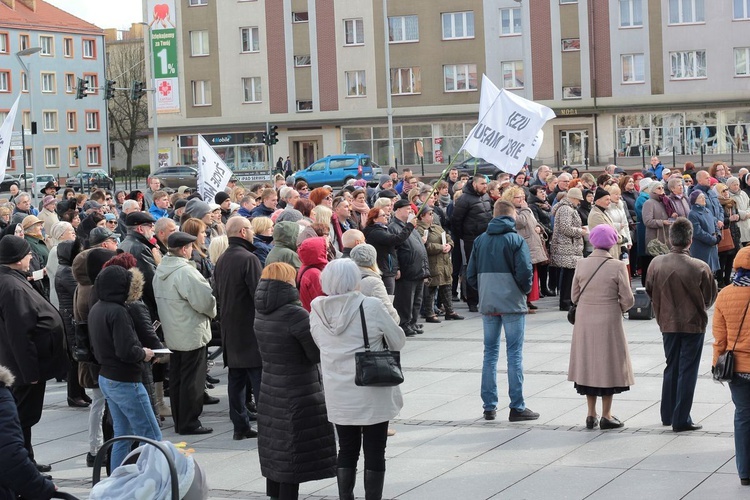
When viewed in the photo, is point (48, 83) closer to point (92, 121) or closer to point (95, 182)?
point (92, 121)

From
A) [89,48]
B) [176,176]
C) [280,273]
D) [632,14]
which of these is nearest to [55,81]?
[89,48]

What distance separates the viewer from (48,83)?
93.8 meters

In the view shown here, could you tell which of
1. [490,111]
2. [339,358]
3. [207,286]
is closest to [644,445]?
[339,358]

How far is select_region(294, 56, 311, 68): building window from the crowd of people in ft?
164

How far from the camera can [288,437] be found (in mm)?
7820

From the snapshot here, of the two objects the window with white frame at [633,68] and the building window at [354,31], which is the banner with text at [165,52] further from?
the window with white frame at [633,68]

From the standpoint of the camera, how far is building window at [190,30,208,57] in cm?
6638

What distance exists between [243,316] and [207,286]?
0.46 metres

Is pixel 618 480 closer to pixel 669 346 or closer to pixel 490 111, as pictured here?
pixel 669 346

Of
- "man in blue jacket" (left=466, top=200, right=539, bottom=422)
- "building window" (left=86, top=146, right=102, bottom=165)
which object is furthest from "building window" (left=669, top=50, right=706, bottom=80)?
"building window" (left=86, top=146, right=102, bottom=165)

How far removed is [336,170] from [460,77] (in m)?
12.4

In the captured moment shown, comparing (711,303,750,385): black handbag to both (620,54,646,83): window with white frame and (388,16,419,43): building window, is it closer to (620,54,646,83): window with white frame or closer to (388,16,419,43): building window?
(620,54,646,83): window with white frame

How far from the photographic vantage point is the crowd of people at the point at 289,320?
7820 mm

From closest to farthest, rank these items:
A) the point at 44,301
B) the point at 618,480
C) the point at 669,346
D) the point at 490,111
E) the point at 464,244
Result: the point at 618,480, the point at 44,301, the point at 669,346, the point at 490,111, the point at 464,244
